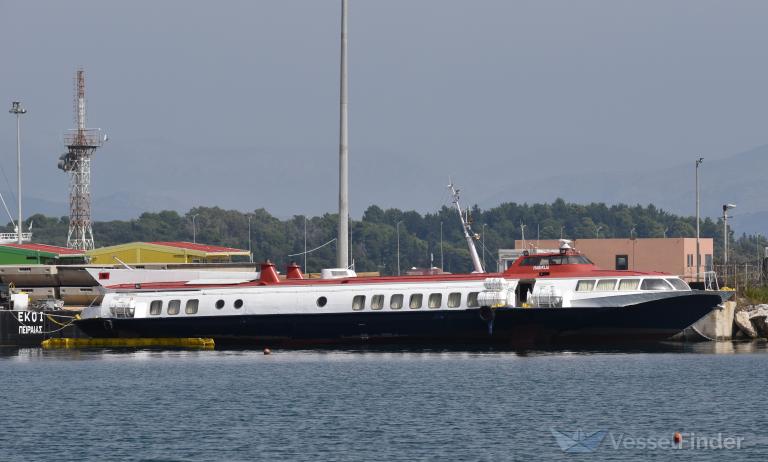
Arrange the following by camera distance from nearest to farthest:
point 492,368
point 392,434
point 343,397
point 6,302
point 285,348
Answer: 1. point 392,434
2. point 343,397
3. point 492,368
4. point 285,348
5. point 6,302

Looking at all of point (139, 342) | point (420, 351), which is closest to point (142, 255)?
point (139, 342)

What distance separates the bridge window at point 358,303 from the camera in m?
84.1

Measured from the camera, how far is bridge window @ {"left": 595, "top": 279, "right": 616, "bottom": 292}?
266ft

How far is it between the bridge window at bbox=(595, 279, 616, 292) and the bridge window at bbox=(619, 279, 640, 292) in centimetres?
48

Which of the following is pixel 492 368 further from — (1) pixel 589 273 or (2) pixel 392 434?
(2) pixel 392 434

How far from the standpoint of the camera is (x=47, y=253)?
397 feet

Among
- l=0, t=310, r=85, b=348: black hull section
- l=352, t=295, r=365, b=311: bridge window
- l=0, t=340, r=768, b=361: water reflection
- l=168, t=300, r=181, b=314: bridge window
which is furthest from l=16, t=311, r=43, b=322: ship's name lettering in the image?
l=352, t=295, r=365, b=311: bridge window

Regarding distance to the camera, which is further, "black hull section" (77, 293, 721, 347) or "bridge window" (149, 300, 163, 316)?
"bridge window" (149, 300, 163, 316)

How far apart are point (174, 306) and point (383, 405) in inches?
1180

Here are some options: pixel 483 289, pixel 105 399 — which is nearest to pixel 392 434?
pixel 105 399

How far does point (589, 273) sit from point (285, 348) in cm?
1895

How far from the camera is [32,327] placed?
93812mm

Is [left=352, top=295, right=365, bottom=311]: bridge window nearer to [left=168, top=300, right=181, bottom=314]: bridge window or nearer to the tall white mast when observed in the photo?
the tall white mast

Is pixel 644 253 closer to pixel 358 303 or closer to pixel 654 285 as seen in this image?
pixel 654 285
